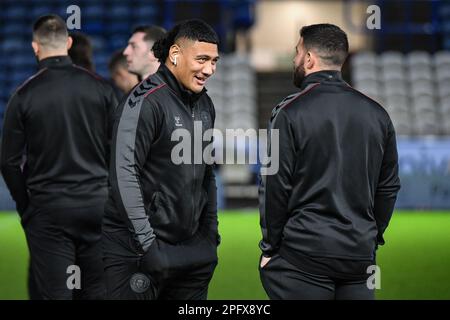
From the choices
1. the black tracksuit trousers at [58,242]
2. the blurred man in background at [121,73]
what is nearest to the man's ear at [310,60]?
the black tracksuit trousers at [58,242]

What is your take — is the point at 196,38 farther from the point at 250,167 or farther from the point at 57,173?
the point at 250,167

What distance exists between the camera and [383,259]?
24.9ft

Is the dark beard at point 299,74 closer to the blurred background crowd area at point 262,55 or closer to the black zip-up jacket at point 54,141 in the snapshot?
the black zip-up jacket at point 54,141

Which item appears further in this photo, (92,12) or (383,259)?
(92,12)

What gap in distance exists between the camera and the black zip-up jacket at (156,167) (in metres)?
3.24

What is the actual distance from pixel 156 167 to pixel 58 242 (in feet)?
3.72

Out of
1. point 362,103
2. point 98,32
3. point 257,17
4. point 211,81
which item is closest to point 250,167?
point 211,81

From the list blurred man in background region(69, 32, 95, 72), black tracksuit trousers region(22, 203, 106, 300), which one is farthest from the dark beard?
blurred man in background region(69, 32, 95, 72)

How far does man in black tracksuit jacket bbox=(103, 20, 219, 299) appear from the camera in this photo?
3.25m

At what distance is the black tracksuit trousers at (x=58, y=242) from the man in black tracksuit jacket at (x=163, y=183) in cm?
84

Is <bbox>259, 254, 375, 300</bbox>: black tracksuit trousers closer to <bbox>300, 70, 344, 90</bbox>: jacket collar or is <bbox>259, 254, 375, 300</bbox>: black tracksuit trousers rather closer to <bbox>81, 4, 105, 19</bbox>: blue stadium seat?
<bbox>300, 70, 344, 90</bbox>: jacket collar

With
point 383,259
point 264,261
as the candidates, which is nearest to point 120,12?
point 383,259

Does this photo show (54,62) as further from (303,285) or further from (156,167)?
(303,285)
